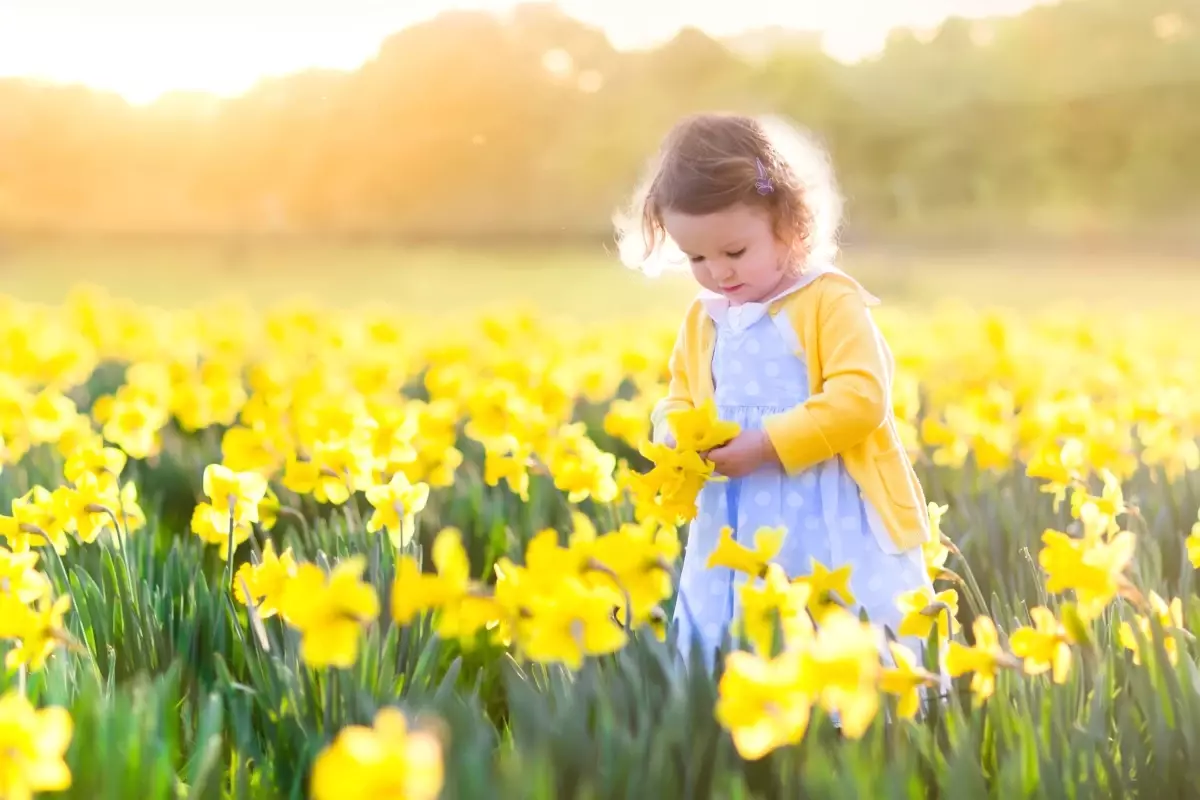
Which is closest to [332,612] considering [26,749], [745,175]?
[26,749]

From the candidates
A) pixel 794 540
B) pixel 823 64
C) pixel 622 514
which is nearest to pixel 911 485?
pixel 794 540

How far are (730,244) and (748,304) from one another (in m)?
0.20

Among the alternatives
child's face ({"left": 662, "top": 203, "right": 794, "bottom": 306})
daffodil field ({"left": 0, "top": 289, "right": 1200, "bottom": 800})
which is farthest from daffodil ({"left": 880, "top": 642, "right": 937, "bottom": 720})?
child's face ({"left": 662, "top": 203, "right": 794, "bottom": 306})

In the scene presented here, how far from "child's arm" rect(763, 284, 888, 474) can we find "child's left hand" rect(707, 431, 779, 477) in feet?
0.06

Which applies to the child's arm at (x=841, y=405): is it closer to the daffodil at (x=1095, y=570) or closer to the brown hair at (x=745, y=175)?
the brown hair at (x=745, y=175)

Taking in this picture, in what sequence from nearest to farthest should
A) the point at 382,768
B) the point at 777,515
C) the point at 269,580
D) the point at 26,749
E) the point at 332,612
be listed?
the point at 382,768 → the point at 26,749 → the point at 332,612 → the point at 269,580 → the point at 777,515

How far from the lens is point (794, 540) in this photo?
2283 millimetres

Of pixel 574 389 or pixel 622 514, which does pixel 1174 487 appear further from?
pixel 574 389

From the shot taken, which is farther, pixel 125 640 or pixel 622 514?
pixel 622 514

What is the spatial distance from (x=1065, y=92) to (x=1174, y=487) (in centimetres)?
Result: 2831

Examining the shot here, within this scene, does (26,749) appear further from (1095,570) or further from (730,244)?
(730,244)

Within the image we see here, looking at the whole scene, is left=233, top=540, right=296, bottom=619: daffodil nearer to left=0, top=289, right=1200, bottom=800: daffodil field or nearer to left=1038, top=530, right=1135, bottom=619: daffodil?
left=0, top=289, right=1200, bottom=800: daffodil field

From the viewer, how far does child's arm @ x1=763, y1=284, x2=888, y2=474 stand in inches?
85.0

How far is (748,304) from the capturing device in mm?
2367
